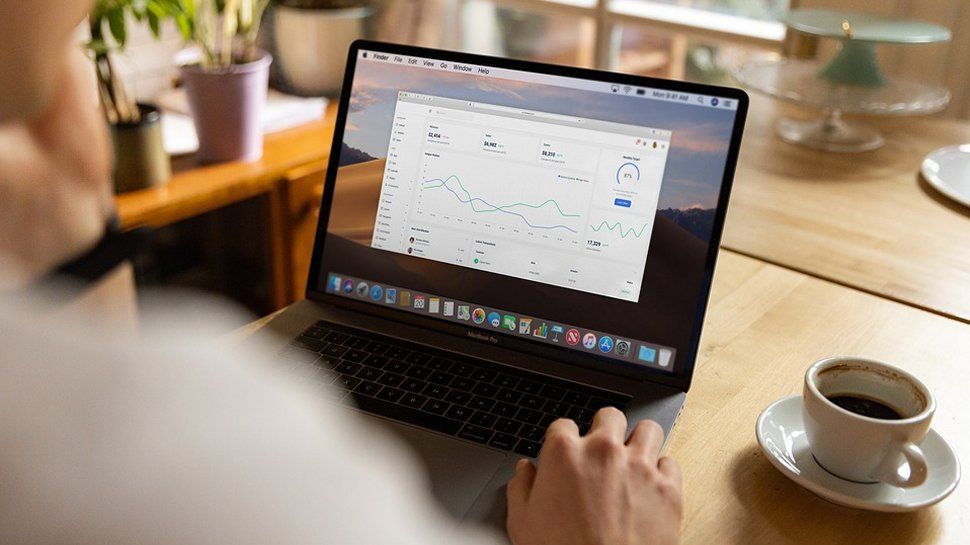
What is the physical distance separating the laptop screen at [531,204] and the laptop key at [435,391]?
0.29ft

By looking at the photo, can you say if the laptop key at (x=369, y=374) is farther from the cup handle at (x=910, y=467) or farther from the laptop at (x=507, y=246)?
the cup handle at (x=910, y=467)

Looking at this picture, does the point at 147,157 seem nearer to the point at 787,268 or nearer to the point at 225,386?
the point at 787,268

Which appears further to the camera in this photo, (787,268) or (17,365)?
(787,268)

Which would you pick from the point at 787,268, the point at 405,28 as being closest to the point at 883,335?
the point at 787,268

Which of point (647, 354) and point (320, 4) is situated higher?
point (320, 4)

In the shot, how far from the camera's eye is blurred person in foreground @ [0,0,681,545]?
0.36 metres

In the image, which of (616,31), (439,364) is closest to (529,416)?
(439,364)

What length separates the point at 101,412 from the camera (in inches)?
15.2

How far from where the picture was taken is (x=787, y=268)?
119cm

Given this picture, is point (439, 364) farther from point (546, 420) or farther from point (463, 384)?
point (546, 420)

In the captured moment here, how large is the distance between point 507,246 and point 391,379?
0.18 metres

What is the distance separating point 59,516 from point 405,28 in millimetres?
2358

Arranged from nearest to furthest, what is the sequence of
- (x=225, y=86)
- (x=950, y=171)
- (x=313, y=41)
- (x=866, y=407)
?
(x=866, y=407) < (x=950, y=171) < (x=225, y=86) < (x=313, y=41)

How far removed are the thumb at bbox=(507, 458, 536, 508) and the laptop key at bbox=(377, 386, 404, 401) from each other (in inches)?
7.4
